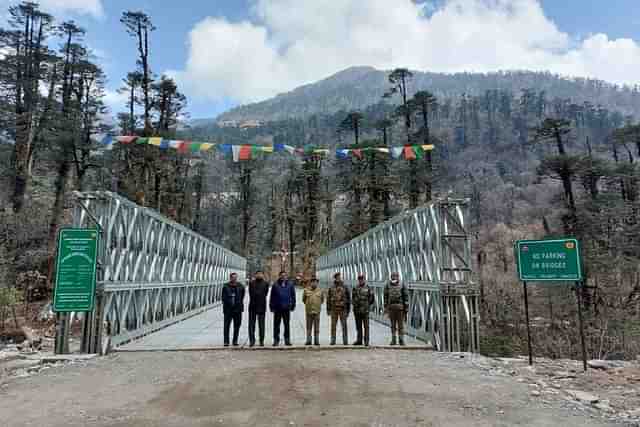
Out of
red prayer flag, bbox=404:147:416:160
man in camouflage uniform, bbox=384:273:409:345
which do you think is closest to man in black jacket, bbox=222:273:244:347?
man in camouflage uniform, bbox=384:273:409:345

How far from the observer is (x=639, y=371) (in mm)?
6645

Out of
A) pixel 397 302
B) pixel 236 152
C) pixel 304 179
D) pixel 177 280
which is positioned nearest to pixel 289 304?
pixel 397 302

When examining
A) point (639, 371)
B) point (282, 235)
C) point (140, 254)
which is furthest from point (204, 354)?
point (282, 235)

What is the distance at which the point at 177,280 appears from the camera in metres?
14.2

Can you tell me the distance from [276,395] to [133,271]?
6229mm

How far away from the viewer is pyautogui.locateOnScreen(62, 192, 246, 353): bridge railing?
823 centimetres

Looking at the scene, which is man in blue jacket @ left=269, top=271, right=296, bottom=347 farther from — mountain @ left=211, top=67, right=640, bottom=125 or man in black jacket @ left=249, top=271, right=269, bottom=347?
mountain @ left=211, top=67, right=640, bottom=125

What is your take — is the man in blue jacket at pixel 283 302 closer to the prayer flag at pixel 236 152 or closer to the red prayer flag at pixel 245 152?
the prayer flag at pixel 236 152

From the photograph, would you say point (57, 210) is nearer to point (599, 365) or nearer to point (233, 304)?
point (233, 304)

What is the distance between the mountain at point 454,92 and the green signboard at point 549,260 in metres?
126

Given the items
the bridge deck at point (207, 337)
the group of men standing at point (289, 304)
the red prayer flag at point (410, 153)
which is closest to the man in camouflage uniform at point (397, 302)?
the group of men standing at point (289, 304)

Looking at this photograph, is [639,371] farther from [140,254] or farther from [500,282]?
[500,282]

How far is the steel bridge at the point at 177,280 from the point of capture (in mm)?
8320

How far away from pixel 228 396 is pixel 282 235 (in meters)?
46.4
